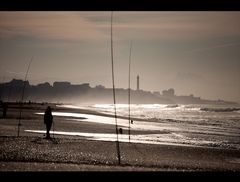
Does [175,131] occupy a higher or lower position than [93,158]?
higher

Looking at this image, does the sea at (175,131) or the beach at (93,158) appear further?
the sea at (175,131)

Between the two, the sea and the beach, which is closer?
the beach

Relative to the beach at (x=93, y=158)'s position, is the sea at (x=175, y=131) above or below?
above

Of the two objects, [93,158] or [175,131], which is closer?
[93,158]

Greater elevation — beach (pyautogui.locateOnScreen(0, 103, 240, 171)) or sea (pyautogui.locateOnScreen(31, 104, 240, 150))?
sea (pyautogui.locateOnScreen(31, 104, 240, 150))

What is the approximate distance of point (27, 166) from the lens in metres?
6.68
